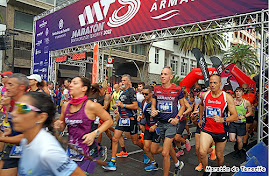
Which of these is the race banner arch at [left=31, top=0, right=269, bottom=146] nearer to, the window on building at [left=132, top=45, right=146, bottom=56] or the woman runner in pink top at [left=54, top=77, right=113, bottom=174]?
the woman runner in pink top at [left=54, top=77, right=113, bottom=174]

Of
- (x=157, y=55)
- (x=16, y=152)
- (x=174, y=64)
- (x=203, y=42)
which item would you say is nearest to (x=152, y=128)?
(x=16, y=152)

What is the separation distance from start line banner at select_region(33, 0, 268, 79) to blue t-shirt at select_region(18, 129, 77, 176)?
6891 mm

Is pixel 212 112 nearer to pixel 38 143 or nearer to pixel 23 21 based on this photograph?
pixel 38 143

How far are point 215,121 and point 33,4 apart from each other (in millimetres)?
26436

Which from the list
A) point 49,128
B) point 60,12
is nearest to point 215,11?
point 49,128

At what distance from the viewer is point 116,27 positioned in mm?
10664

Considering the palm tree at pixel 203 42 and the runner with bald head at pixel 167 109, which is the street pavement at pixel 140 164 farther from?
the palm tree at pixel 203 42

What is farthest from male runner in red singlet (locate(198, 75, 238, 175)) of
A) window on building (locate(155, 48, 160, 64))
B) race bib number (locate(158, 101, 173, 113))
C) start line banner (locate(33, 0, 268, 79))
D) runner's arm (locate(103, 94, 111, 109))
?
window on building (locate(155, 48, 160, 64))

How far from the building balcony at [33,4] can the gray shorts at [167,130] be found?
25.3 m

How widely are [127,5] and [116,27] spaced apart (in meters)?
1.20

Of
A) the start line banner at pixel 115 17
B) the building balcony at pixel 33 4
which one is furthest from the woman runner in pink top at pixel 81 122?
the building balcony at pixel 33 4

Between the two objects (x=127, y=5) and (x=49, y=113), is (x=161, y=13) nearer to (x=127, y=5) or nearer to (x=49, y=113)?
(x=127, y=5)

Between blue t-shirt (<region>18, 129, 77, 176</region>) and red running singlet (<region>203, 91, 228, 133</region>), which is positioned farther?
red running singlet (<region>203, 91, 228, 133</region>)

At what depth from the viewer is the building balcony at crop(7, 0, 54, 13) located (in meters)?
23.4
